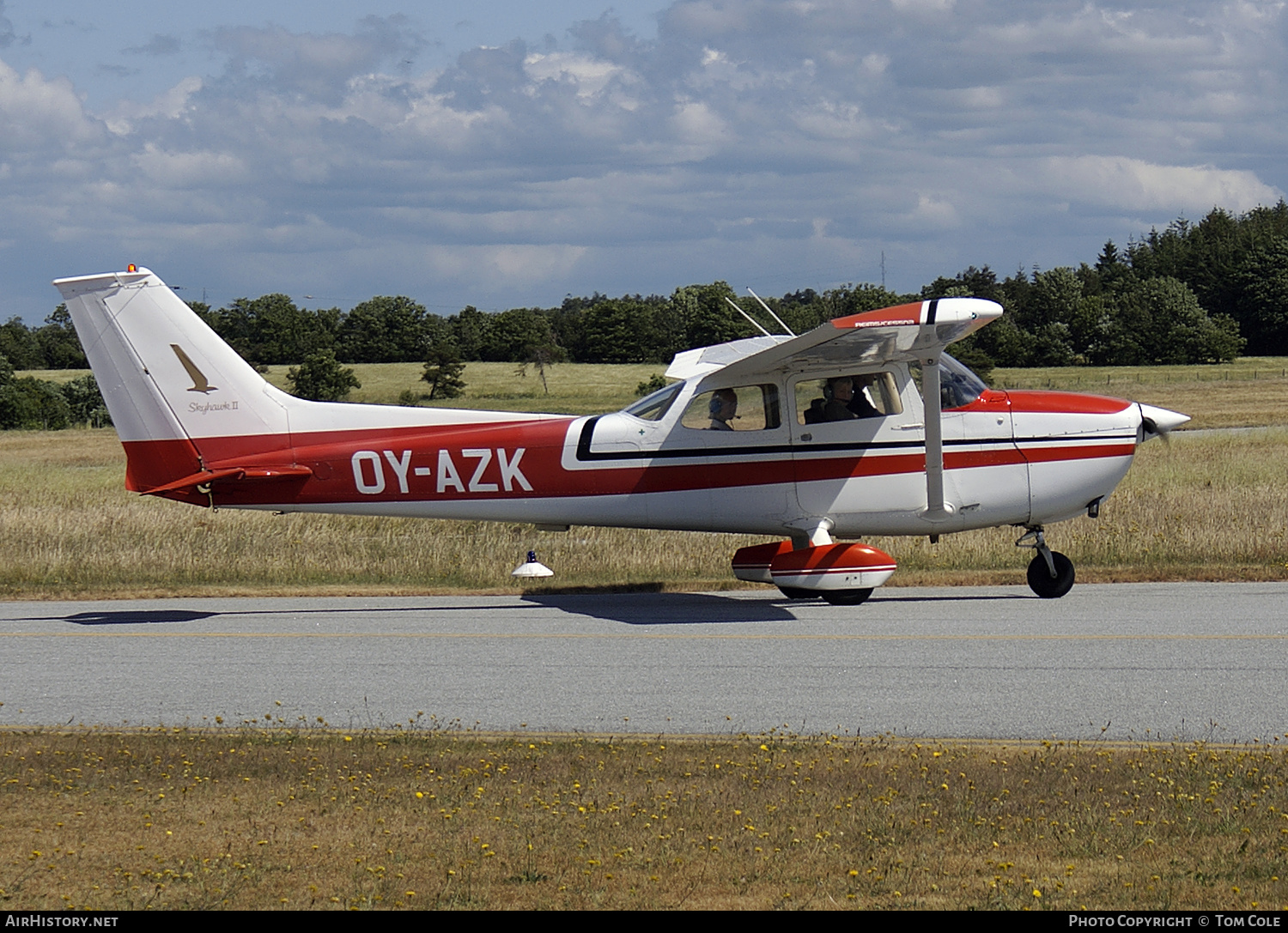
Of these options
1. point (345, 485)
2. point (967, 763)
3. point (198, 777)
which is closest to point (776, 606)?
point (345, 485)

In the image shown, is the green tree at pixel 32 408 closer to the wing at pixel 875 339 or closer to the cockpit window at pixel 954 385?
the wing at pixel 875 339

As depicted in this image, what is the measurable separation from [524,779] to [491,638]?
196 inches

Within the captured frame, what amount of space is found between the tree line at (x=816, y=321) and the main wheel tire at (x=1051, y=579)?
5760 cm

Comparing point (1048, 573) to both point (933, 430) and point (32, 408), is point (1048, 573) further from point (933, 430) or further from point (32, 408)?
point (32, 408)

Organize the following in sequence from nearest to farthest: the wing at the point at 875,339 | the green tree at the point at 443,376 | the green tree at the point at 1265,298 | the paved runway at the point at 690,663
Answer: the paved runway at the point at 690,663, the wing at the point at 875,339, the green tree at the point at 443,376, the green tree at the point at 1265,298

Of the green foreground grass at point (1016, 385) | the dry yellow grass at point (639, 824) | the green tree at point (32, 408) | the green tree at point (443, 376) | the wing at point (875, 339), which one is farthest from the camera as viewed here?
the green tree at point (443, 376)

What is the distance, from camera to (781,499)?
523 inches

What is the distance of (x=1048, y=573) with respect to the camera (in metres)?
13.8

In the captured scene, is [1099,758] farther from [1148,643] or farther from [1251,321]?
[1251,321]

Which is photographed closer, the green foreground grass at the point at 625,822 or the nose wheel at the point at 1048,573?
the green foreground grass at the point at 625,822

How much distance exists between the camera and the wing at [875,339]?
38.1ft

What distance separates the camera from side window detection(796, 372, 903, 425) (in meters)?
13.2

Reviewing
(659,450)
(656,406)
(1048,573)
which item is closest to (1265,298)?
(1048,573)

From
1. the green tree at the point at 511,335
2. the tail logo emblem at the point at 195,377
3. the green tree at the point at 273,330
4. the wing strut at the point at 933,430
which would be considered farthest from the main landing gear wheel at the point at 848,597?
the green tree at the point at 511,335
